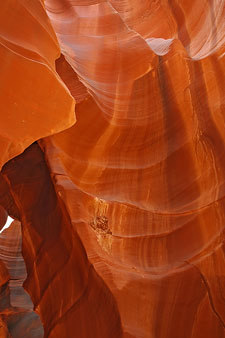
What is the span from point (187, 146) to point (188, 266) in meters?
1.04

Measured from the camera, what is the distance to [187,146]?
3842 mm

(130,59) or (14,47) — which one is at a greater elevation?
(130,59)

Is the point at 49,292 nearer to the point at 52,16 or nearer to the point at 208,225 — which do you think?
the point at 208,225

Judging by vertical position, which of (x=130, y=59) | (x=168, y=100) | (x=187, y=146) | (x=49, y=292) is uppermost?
(x=130, y=59)

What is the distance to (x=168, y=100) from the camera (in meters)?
3.92

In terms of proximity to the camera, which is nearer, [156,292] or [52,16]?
[156,292]

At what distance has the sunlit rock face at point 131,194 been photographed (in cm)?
357

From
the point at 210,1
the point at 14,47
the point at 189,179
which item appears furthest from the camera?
the point at 210,1

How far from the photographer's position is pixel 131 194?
3.75m

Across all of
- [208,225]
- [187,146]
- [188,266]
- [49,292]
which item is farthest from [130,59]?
[49,292]

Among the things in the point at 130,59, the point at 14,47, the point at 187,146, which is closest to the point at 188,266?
the point at 187,146

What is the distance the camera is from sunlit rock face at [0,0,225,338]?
11.7 ft

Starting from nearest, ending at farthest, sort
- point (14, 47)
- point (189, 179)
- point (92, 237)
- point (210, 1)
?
point (14, 47) → point (92, 237) → point (189, 179) → point (210, 1)

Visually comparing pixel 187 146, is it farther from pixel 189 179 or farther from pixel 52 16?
pixel 52 16
